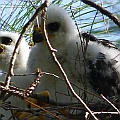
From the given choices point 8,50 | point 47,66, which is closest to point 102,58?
point 47,66

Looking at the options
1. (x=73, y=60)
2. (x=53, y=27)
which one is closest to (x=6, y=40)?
(x=53, y=27)

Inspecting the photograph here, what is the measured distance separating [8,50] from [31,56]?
44 cm

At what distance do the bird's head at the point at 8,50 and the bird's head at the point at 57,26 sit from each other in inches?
15.2

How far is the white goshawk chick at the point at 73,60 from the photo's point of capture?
269 centimetres

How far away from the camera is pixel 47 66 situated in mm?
2926

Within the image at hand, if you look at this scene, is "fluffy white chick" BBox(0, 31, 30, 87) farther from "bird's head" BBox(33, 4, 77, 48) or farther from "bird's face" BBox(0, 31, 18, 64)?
"bird's head" BBox(33, 4, 77, 48)

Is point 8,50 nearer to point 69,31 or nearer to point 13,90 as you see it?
point 69,31

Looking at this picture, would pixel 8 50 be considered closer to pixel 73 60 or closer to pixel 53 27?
pixel 53 27

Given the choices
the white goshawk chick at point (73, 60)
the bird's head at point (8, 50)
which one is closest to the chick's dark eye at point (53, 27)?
the white goshawk chick at point (73, 60)

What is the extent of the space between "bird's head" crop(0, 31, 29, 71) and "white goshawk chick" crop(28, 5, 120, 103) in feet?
1.12

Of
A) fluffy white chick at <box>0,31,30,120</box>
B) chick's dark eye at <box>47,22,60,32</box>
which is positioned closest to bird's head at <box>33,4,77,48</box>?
chick's dark eye at <box>47,22,60,32</box>

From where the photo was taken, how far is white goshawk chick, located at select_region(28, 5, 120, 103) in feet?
8.82

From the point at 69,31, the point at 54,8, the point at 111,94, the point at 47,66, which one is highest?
the point at 54,8

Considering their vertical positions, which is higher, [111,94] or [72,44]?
[72,44]
